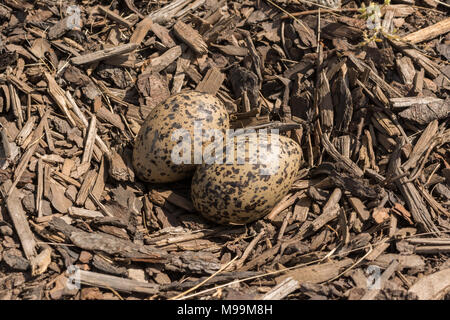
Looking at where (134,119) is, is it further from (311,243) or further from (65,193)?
(311,243)

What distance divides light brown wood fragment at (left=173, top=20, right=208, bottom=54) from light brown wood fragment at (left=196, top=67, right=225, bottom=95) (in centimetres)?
26

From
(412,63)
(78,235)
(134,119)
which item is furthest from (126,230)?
(412,63)

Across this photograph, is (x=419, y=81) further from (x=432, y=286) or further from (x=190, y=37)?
(x=190, y=37)

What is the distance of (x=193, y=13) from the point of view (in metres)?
4.66

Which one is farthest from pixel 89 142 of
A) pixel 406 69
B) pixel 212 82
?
pixel 406 69

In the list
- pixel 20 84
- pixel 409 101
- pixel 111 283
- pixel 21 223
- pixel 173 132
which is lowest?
pixel 111 283

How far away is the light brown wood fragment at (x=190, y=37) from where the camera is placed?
14.6ft

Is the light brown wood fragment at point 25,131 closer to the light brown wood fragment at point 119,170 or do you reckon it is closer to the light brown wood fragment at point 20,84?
the light brown wood fragment at point 20,84

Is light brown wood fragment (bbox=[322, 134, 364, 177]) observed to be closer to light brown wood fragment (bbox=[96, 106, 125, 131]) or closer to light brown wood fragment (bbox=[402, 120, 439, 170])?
light brown wood fragment (bbox=[402, 120, 439, 170])

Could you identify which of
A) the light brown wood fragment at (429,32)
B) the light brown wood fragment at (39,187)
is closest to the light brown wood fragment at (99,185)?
the light brown wood fragment at (39,187)

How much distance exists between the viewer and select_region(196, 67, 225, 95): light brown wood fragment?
4.31 metres

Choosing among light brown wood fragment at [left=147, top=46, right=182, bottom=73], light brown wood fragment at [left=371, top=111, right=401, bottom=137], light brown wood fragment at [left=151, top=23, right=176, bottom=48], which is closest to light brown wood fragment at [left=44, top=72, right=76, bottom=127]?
light brown wood fragment at [left=147, top=46, right=182, bottom=73]

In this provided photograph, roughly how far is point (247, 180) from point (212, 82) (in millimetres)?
1279

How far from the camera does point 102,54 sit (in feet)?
13.7
